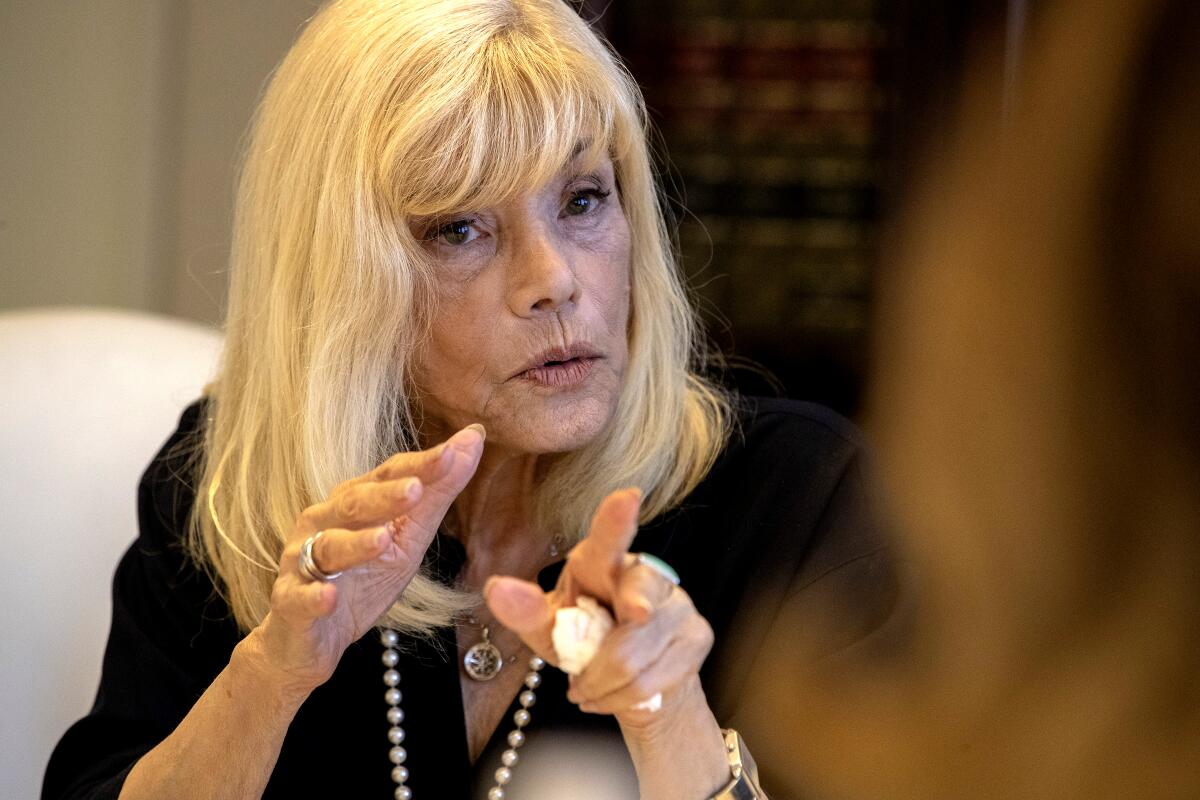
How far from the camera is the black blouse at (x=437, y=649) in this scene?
1042 millimetres

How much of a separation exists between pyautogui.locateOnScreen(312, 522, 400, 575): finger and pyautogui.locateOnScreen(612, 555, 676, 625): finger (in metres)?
0.16

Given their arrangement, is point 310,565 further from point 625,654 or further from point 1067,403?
point 1067,403

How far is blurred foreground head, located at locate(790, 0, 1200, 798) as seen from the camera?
0.16 m

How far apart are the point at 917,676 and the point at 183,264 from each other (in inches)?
75.3

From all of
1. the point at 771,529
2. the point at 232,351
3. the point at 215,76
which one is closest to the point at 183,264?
the point at 215,76

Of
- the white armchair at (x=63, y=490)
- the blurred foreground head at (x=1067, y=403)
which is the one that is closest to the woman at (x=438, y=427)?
the white armchair at (x=63, y=490)

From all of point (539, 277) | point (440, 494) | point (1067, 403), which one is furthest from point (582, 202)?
point (1067, 403)

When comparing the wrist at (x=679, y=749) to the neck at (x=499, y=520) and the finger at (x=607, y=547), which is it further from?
the neck at (x=499, y=520)

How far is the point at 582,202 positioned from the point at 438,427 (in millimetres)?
242

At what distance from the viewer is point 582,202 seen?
106 cm

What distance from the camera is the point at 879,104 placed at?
242 centimetres

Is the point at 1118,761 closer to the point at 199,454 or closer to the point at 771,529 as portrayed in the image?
the point at 771,529

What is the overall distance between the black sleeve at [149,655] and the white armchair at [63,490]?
183 mm

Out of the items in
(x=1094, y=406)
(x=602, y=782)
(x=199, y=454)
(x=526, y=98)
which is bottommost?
(x=199, y=454)
